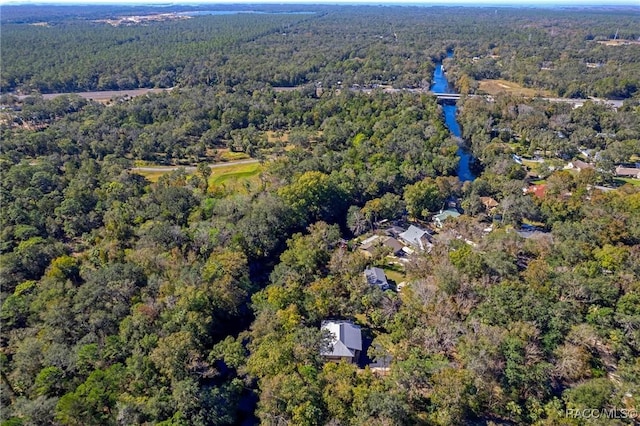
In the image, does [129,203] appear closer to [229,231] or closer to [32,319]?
[229,231]

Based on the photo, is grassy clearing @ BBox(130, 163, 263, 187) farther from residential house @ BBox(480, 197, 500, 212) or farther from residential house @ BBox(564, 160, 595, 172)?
residential house @ BBox(564, 160, 595, 172)

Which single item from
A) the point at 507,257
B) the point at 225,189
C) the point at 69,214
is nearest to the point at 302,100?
the point at 225,189

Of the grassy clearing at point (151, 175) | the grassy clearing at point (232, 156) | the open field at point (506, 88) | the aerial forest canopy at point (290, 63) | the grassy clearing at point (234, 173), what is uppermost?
the aerial forest canopy at point (290, 63)

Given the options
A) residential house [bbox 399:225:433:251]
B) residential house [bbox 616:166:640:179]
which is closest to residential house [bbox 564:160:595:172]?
residential house [bbox 616:166:640:179]

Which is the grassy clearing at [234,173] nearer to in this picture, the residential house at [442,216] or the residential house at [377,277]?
the residential house at [442,216]

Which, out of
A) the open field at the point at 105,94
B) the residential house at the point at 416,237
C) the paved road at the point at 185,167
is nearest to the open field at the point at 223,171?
the paved road at the point at 185,167

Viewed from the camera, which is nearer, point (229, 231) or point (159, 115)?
point (229, 231)
